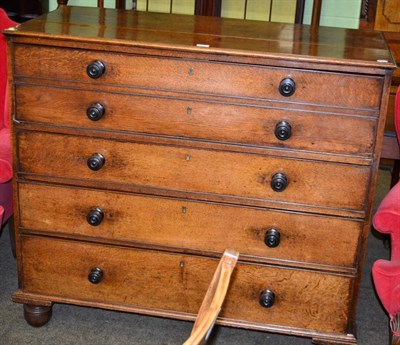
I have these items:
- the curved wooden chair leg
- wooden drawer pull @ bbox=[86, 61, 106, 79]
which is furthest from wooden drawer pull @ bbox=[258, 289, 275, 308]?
the curved wooden chair leg

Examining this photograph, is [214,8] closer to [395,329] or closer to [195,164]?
[195,164]

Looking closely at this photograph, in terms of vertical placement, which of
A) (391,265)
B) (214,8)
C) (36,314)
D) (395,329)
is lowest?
(36,314)

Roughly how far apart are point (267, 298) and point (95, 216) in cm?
60

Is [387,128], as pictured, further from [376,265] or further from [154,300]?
[154,300]

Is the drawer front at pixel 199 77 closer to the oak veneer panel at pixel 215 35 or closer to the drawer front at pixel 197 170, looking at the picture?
the oak veneer panel at pixel 215 35

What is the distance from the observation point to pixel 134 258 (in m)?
2.46

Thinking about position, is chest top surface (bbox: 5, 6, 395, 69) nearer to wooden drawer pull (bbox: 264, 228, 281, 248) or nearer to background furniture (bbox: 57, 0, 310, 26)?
wooden drawer pull (bbox: 264, 228, 281, 248)

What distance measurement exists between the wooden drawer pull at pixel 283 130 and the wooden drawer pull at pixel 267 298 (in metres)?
0.52

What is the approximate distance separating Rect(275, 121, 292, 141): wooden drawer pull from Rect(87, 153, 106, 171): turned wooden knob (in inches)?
21.7

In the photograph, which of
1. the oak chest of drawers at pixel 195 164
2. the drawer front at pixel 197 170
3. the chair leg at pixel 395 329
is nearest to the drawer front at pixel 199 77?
the oak chest of drawers at pixel 195 164

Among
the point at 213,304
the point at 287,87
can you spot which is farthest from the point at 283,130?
the point at 213,304

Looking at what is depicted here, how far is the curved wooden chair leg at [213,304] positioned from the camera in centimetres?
99

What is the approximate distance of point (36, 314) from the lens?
8.55 feet

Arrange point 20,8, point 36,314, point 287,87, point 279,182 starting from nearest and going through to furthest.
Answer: point 287,87, point 279,182, point 36,314, point 20,8
